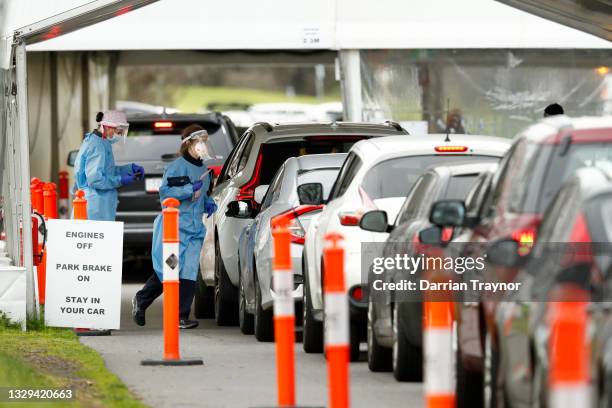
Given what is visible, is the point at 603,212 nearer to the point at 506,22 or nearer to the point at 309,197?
the point at 309,197

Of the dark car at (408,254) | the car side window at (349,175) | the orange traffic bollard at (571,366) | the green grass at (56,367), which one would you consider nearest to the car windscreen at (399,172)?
the car side window at (349,175)

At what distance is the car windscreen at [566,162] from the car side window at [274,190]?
627 cm

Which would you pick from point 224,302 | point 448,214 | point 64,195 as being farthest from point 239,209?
point 64,195

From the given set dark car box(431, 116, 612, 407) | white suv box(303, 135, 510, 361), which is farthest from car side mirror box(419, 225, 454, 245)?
white suv box(303, 135, 510, 361)

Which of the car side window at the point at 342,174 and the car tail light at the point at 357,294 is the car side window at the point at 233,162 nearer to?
the car side window at the point at 342,174

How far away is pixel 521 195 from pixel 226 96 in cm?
9124

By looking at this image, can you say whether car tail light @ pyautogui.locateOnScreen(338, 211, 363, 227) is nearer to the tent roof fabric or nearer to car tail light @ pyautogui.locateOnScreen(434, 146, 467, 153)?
car tail light @ pyautogui.locateOnScreen(434, 146, 467, 153)

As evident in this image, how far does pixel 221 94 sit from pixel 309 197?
8787cm

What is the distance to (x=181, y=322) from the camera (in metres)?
17.0

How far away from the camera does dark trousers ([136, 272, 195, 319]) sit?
16609 mm

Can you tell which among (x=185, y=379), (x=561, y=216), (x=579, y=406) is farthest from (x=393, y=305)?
(x=579, y=406)

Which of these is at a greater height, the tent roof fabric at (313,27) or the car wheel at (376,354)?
the tent roof fabric at (313,27)

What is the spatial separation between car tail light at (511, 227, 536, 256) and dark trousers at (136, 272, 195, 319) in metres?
7.78

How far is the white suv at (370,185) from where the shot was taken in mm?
13000
